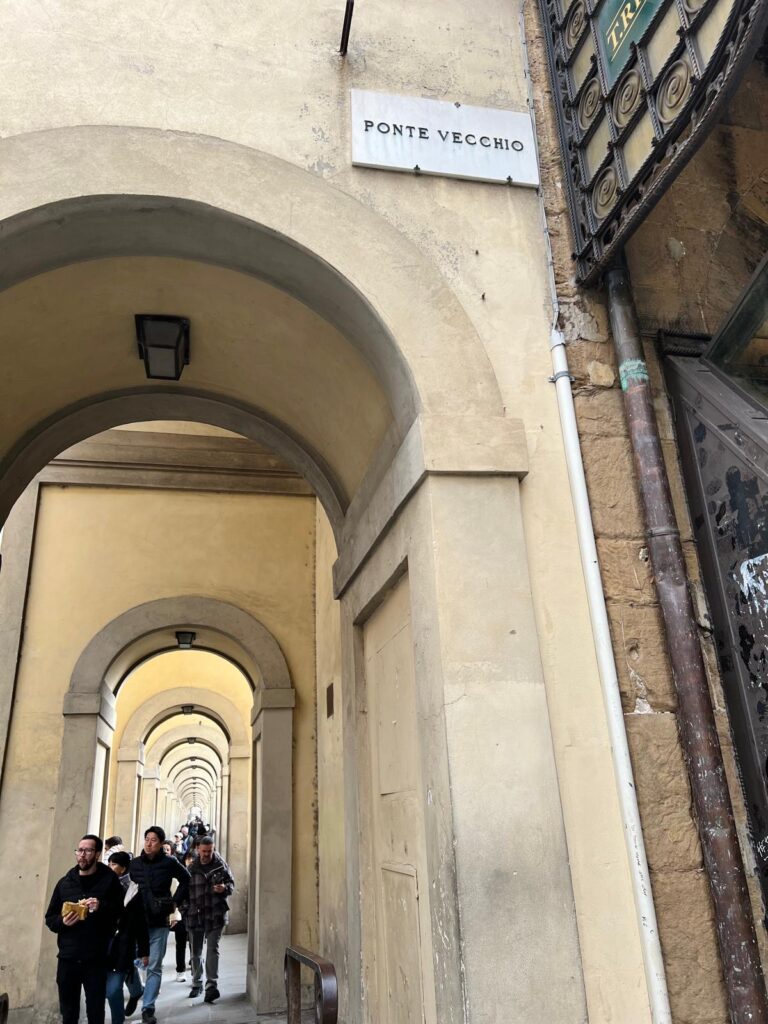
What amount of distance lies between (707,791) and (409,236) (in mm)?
2496

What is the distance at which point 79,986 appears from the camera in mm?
4902

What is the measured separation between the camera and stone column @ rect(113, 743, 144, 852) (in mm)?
12773

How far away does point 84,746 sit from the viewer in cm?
707

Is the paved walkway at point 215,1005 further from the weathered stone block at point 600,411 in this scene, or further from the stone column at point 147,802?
the stone column at point 147,802

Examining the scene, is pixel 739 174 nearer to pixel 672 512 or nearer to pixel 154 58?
pixel 672 512

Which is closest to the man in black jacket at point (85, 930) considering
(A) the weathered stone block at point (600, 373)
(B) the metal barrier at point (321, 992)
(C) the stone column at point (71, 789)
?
(C) the stone column at point (71, 789)

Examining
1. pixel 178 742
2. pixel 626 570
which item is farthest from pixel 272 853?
pixel 178 742

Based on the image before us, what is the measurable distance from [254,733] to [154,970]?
103 inches

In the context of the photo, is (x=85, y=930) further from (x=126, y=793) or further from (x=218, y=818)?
(x=218, y=818)

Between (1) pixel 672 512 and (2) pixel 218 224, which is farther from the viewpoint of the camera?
(2) pixel 218 224

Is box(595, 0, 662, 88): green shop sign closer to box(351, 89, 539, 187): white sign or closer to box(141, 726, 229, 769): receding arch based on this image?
box(351, 89, 539, 187): white sign

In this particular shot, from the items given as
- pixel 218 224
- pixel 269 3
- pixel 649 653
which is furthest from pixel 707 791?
pixel 269 3

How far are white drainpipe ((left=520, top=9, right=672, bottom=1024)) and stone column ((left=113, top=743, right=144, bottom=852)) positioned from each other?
38.8ft

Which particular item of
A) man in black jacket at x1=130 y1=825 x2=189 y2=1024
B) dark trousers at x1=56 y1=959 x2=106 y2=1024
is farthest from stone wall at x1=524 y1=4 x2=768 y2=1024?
man in black jacket at x1=130 y1=825 x2=189 y2=1024
